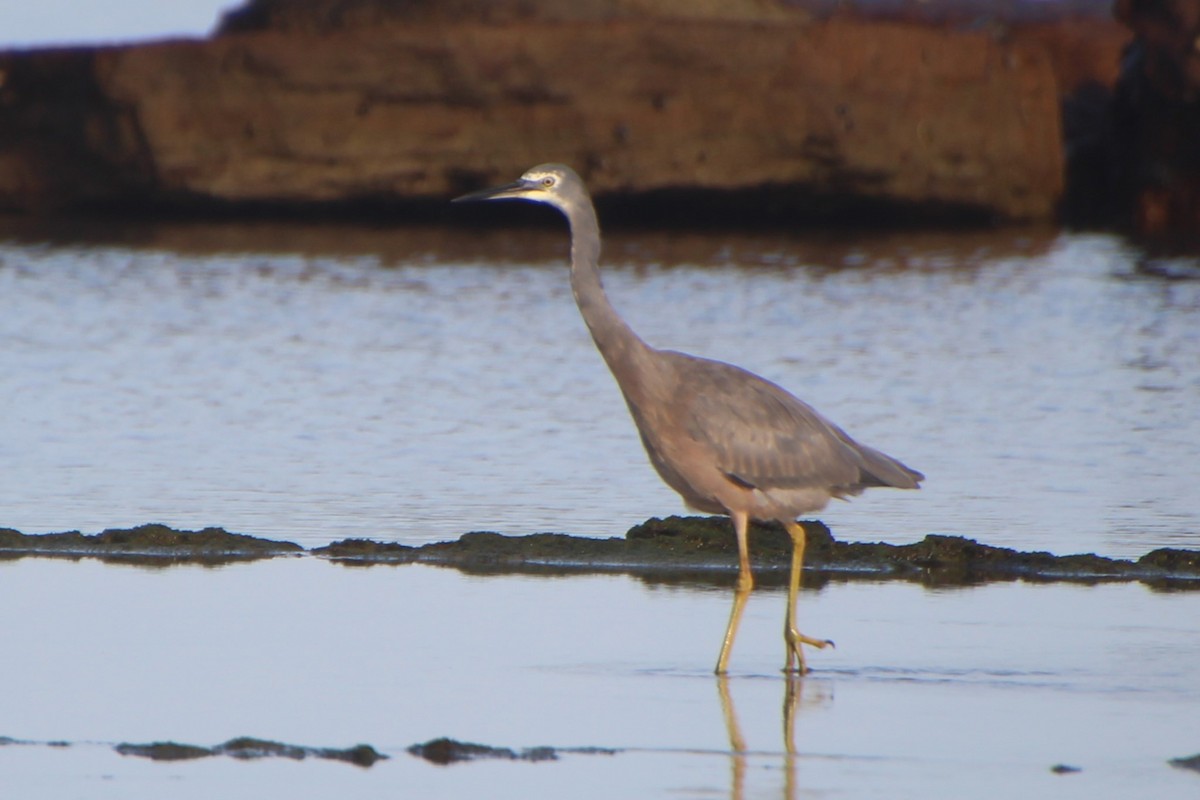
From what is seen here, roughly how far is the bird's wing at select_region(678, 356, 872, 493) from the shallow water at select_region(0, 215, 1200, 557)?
1.64 metres

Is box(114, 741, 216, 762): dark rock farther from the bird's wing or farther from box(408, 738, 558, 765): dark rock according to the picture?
the bird's wing

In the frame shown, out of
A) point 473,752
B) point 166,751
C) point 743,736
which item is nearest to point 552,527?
point 743,736

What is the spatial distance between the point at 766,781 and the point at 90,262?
1769 centimetres

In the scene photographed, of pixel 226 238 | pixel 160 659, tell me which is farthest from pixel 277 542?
pixel 226 238

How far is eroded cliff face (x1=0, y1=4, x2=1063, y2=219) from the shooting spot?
25.5 metres

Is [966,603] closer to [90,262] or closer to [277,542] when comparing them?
[277,542]

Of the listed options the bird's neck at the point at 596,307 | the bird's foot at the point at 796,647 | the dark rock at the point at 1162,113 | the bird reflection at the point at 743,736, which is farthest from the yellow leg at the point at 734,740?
the dark rock at the point at 1162,113

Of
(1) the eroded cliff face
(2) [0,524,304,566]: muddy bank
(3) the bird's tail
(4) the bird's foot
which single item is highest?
(1) the eroded cliff face

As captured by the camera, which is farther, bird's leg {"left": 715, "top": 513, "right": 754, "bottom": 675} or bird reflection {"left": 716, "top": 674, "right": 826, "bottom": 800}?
bird's leg {"left": 715, "top": 513, "right": 754, "bottom": 675}

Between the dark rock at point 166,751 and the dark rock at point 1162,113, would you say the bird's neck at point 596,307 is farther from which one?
the dark rock at point 1162,113

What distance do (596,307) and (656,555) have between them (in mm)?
1328

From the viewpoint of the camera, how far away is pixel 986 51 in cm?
2659

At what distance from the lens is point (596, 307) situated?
7164 mm

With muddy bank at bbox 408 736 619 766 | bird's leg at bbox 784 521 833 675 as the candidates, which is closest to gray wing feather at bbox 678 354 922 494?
bird's leg at bbox 784 521 833 675
